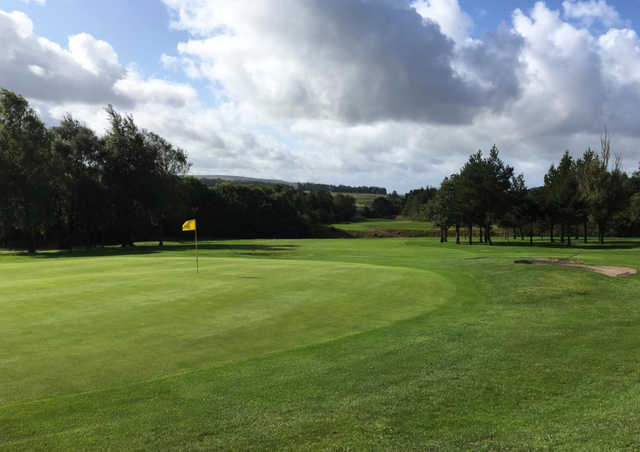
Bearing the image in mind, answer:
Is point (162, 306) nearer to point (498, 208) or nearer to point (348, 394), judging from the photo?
point (348, 394)

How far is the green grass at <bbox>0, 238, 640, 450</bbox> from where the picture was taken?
5289mm

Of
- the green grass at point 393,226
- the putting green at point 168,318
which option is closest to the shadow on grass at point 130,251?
the putting green at point 168,318

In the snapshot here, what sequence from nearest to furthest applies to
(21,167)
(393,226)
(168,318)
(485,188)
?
(168,318)
(21,167)
(485,188)
(393,226)

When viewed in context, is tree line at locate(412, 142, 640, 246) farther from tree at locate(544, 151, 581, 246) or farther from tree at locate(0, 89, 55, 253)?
tree at locate(0, 89, 55, 253)

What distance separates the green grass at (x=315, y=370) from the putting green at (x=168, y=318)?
0.06 m

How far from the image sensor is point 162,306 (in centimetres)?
1262

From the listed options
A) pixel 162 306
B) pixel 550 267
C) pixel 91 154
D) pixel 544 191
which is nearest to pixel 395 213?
pixel 544 191

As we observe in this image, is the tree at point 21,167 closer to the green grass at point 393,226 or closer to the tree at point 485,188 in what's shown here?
the tree at point 485,188

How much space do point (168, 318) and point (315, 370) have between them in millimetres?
5476

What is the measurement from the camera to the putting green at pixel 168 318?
25.2ft

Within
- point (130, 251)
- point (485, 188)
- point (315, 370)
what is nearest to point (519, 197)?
point (485, 188)

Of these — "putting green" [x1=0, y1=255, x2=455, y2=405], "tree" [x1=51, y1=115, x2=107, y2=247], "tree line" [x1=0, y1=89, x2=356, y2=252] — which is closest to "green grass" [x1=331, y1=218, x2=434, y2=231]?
"tree line" [x1=0, y1=89, x2=356, y2=252]

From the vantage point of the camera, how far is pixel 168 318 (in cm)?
1123

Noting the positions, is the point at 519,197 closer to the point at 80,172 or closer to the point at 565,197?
the point at 565,197
